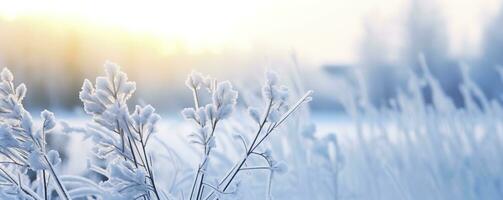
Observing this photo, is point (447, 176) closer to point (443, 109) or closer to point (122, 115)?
point (443, 109)

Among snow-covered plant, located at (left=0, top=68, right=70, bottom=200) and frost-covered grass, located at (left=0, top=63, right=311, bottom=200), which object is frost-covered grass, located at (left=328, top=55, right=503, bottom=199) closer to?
frost-covered grass, located at (left=0, top=63, right=311, bottom=200)

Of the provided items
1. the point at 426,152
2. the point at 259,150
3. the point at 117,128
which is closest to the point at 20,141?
the point at 117,128

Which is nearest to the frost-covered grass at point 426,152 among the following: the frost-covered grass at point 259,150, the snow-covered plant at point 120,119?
the frost-covered grass at point 259,150

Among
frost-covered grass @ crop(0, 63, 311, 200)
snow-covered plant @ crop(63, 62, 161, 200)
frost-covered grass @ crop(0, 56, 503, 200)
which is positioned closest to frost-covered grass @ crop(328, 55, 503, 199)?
frost-covered grass @ crop(0, 56, 503, 200)

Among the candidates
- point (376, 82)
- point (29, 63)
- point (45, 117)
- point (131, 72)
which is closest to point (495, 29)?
point (376, 82)

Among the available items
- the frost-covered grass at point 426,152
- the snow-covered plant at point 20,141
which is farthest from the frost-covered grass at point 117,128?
the frost-covered grass at point 426,152

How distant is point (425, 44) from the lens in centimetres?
3066

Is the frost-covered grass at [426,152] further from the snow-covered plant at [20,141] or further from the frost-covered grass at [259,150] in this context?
the snow-covered plant at [20,141]

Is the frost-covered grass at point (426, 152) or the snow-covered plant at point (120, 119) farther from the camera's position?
the frost-covered grass at point (426, 152)

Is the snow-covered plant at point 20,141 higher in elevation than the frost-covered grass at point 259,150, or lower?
higher

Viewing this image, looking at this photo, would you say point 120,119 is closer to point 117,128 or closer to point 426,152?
point 117,128

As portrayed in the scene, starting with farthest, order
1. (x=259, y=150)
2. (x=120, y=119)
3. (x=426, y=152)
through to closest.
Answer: (x=426, y=152)
(x=259, y=150)
(x=120, y=119)

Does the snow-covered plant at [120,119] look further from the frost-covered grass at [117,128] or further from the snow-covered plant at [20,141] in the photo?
the snow-covered plant at [20,141]

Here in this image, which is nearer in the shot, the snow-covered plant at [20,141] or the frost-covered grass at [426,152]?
the snow-covered plant at [20,141]
